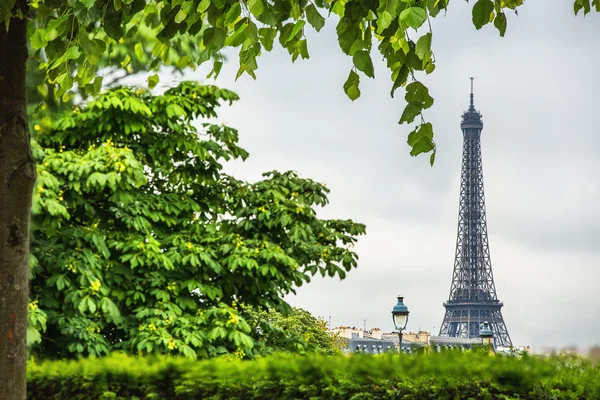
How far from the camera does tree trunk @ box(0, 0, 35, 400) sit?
18.5ft

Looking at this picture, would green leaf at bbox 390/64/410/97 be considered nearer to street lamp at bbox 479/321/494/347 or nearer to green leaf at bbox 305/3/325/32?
green leaf at bbox 305/3/325/32

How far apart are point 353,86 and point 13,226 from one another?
7.86 feet

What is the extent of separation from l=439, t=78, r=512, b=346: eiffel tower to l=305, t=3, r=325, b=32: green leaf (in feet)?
240

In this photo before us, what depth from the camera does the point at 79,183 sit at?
1264 cm

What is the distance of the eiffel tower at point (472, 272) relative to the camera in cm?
7875

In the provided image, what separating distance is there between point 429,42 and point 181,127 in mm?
10174

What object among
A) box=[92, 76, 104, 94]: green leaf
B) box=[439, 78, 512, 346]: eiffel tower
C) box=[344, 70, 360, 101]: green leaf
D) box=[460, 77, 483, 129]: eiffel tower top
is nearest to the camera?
box=[344, 70, 360, 101]: green leaf

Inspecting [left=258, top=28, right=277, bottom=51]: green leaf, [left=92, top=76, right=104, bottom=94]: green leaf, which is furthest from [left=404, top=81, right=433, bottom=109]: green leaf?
[left=92, top=76, right=104, bottom=94]: green leaf

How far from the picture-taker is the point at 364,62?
15.5ft

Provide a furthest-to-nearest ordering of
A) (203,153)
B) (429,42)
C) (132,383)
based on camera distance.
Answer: (203,153) < (132,383) < (429,42)

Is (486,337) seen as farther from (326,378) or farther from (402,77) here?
(402,77)

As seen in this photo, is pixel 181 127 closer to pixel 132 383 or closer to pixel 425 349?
pixel 132 383

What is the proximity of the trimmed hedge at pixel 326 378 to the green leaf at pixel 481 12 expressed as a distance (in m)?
3.59

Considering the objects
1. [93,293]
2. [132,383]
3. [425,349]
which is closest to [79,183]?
[93,293]
